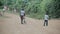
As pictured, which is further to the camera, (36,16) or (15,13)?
(15,13)

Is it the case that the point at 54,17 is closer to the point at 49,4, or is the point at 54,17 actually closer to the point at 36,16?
the point at 36,16

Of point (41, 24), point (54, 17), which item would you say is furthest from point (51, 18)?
point (41, 24)

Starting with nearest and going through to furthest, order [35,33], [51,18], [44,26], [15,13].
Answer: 1. [35,33]
2. [44,26]
3. [51,18]
4. [15,13]

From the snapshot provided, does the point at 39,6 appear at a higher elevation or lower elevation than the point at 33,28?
higher

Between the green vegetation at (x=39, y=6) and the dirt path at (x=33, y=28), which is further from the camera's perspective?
the green vegetation at (x=39, y=6)

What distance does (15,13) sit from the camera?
8664 millimetres

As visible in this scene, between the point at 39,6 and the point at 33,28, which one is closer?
the point at 33,28

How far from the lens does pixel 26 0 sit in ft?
31.8

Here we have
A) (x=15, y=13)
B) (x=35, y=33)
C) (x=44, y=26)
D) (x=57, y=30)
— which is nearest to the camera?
(x=35, y=33)

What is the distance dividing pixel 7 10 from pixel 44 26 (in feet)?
10.4

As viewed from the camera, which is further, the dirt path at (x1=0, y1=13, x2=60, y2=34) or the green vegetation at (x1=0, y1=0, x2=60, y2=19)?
the green vegetation at (x1=0, y1=0, x2=60, y2=19)

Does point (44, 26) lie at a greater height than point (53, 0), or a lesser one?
lesser

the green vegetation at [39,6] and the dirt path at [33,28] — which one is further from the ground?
the green vegetation at [39,6]

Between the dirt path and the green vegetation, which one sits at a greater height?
the green vegetation
